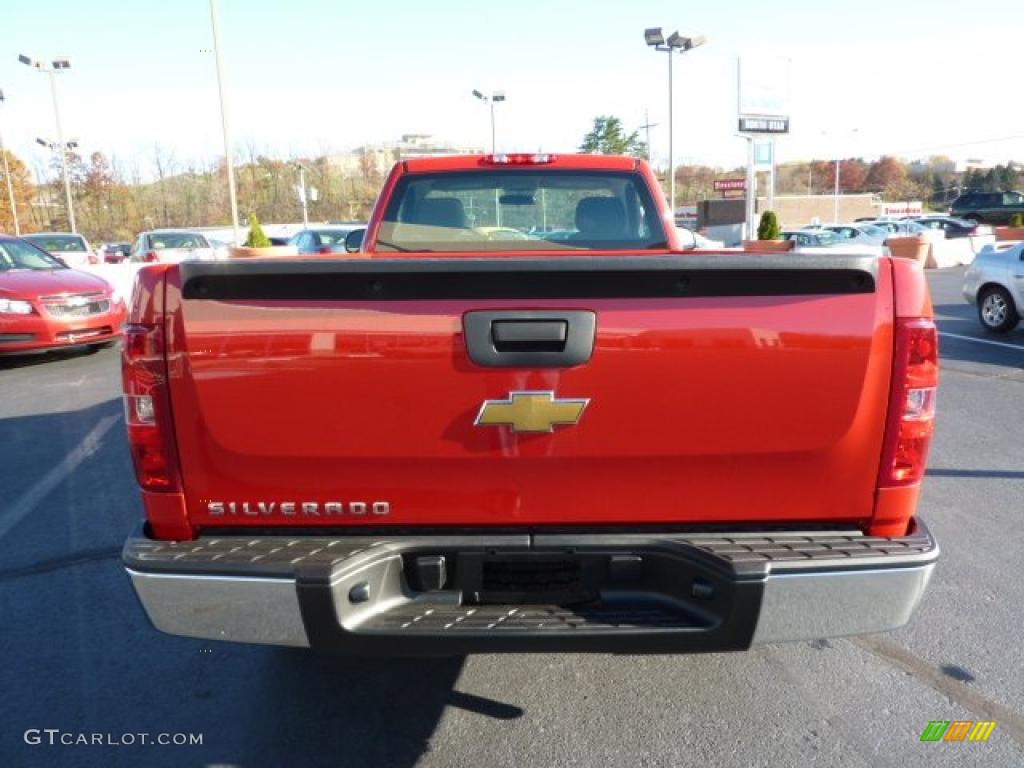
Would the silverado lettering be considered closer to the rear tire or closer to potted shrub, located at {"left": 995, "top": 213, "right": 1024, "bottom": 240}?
the rear tire

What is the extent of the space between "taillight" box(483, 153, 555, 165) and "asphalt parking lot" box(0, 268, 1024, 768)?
2.57m

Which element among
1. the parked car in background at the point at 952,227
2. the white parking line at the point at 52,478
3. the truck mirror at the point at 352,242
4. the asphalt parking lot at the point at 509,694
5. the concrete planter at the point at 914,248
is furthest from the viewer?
the parked car in background at the point at 952,227

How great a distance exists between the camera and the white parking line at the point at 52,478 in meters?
4.67

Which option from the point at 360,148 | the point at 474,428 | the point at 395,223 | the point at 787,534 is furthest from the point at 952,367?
the point at 360,148

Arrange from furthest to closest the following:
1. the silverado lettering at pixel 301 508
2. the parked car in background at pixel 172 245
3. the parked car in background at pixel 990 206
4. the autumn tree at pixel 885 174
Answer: the autumn tree at pixel 885 174 < the parked car in background at pixel 990 206 < the parked car in background at pixel 172 245 < the silverado lettering at pixel 301 508

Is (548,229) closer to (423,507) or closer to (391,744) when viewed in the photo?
(423,507)

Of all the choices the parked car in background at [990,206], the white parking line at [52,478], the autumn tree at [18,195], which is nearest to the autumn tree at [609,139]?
the parked car in background at [990,206]

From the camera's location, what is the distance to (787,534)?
2.19 metres

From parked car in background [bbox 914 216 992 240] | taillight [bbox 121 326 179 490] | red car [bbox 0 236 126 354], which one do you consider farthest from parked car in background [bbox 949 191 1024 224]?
taillight [bbox 121 326 179 490]

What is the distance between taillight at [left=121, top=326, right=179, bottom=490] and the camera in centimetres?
209

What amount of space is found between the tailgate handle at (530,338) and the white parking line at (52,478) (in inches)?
150

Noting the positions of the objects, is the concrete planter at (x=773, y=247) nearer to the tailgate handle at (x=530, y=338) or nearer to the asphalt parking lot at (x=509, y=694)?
the tailgate handle at (x=530, y=338)

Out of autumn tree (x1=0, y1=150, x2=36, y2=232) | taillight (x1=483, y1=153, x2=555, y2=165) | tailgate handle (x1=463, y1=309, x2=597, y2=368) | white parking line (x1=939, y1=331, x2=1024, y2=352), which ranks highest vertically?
autumn tree (x1=0, y1=150, x2=36, y2=232)

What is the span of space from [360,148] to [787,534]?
66.1m
